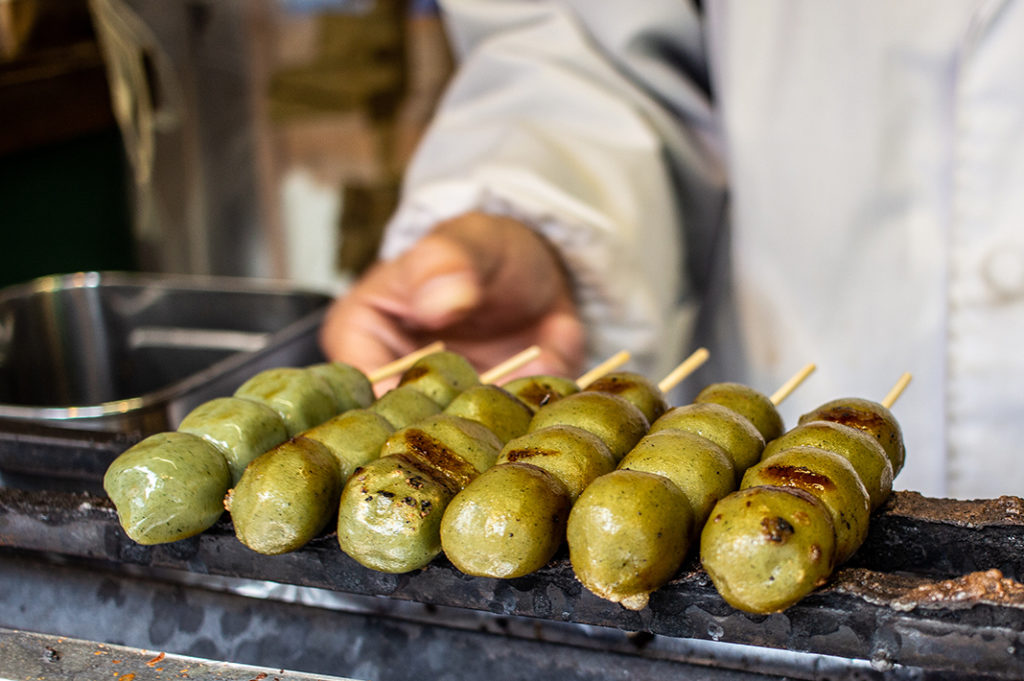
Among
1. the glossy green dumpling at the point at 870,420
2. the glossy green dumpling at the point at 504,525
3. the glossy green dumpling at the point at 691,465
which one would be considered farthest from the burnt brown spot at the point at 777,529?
the glossy green dumpling at the point at 870,420

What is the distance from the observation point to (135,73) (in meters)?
4.58

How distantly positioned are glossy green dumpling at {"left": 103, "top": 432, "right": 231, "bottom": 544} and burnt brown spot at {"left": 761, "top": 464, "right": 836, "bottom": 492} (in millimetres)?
643

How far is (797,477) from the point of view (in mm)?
976

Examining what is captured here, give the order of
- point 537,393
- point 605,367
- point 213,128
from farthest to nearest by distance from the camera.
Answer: point 213,128 → point 605,367 → point 537,393

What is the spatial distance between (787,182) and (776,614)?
170 cm

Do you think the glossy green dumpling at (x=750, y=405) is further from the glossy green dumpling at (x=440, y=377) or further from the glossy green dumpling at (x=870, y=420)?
the glossy green dumpling at (x=440, y=377)

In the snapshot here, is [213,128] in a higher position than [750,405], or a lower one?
higher

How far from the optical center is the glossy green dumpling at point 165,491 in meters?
1.05

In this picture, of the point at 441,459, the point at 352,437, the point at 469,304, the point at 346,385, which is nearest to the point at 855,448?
the point at 441,459

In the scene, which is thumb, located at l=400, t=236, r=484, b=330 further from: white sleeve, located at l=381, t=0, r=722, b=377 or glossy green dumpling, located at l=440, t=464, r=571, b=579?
glossy green dumpling, located at l=440, t=464, r=571, b=579

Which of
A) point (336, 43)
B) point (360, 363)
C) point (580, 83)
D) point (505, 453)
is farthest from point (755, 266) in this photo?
point (336, 43)

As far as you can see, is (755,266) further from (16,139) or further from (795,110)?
(16,139)

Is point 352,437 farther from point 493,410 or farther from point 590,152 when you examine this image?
point 590,152

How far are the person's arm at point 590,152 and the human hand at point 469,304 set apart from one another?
0.21 ft
